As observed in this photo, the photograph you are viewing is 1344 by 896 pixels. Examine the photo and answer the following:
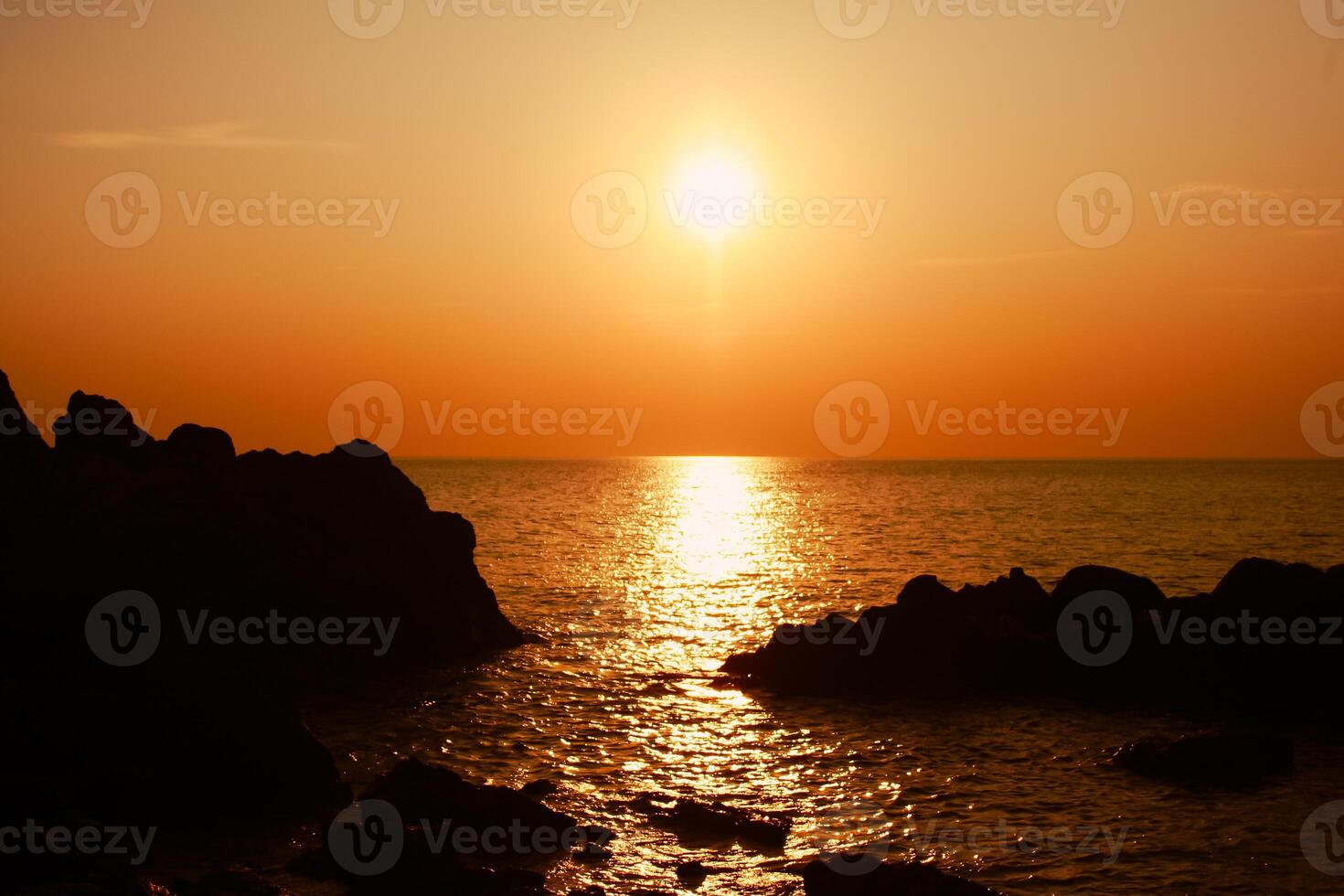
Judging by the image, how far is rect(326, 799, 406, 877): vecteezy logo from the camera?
16016 mm

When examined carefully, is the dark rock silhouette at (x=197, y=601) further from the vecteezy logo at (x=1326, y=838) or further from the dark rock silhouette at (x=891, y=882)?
the vecteezy logo at (x=1326, y=838)

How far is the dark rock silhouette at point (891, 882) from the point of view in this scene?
48.5 ft

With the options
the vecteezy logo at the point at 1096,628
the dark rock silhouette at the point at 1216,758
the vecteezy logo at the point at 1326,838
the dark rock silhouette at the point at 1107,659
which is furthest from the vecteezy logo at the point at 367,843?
the vecteezy logo at the point at 1096,628

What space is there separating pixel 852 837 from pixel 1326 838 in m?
8.94

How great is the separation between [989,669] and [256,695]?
21.9 meters

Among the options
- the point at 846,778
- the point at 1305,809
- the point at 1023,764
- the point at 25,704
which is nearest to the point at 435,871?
the point at 25,704

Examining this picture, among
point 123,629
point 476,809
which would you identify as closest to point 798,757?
point 476,809

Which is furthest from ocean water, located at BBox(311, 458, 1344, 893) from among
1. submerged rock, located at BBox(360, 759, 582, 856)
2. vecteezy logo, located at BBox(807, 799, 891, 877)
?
submerged rock, located at BBox(360, 759, 582, 856)

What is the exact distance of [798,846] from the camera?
1828 cm

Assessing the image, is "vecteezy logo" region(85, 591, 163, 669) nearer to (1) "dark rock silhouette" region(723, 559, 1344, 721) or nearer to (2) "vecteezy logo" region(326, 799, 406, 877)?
(2) "vecteezy logo" region(326, 799, 406, 877)

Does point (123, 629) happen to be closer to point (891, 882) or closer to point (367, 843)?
point (367, 843)

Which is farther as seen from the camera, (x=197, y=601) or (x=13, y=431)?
(x=197, y=601)

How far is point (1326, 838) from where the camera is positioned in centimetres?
1888

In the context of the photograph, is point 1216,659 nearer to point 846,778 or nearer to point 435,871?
point 846,778
